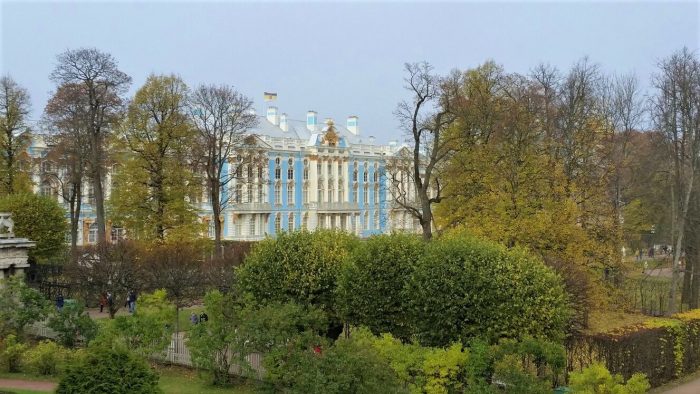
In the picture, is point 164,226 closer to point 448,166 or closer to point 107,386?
point 448,166

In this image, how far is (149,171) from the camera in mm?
36594

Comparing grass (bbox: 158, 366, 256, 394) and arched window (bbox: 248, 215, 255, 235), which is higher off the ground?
arched window (bbox: 248, 215, 255, 235)

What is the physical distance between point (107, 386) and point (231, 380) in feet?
20.9

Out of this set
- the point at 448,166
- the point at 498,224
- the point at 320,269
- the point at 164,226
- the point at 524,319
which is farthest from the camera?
the point at 164,226

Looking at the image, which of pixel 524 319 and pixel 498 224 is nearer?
pixel 524 319

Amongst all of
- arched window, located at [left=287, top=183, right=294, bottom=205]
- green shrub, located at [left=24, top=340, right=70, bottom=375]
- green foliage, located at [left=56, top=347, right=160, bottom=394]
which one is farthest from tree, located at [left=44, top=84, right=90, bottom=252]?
arched window, located at [left=287, top=183, right=294, bottom=205]

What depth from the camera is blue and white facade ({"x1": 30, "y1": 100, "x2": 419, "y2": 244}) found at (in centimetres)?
6084

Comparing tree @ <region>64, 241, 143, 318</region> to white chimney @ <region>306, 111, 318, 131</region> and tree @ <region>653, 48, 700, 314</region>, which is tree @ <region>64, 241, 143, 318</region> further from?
white chimney @ <region>306, 111, 318, 131</region>

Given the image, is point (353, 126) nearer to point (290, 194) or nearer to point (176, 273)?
point (290, 194)

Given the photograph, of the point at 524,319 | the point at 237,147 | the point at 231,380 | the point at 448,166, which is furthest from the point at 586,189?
the point at 237,147

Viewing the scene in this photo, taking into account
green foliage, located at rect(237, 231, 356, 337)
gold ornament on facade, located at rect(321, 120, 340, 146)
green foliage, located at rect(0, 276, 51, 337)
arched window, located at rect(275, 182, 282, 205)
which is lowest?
green foliage, located at rect(0, 276, 51, 337)

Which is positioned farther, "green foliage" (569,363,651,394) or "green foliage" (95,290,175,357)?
"green foliage" (95,290,175,357)

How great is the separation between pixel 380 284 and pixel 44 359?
29.7 ft

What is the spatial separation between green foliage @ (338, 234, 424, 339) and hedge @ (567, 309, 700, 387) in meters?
4.78
